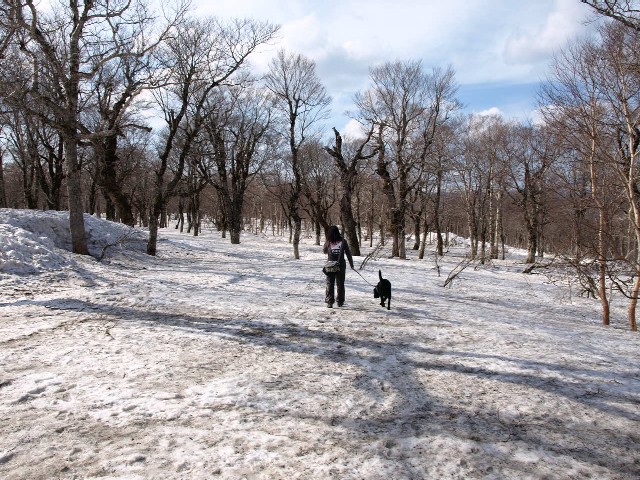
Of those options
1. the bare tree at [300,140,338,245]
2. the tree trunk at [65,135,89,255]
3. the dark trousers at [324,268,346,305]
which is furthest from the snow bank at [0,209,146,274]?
the bare tree at [300,140,338,245]

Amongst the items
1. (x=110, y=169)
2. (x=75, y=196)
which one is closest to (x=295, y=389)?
(x=75, y=196)

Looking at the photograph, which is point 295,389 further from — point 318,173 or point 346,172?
point 318,173

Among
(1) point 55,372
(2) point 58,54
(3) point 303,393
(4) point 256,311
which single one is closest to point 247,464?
(3) point 303,393

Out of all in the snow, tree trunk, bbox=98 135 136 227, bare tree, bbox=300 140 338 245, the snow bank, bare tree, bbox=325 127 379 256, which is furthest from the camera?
bare tree, bbox=300 140 338 245

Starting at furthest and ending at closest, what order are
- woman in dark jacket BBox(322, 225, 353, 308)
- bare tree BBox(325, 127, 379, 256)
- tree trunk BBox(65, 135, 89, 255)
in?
1. bare tree BBox(325, 127, 379, 256)
2. tree trunk BBox(65, 135, 89, 255)
3. woman in dark jacket BBox(322, 225, 353, 308)

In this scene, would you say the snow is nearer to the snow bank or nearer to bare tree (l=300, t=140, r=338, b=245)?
the snow bank

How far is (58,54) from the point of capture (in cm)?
1154

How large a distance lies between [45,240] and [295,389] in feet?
33.9

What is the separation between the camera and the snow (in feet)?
9.95

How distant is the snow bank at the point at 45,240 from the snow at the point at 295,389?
311mm

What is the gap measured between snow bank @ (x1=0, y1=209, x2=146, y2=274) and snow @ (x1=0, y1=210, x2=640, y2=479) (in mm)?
311

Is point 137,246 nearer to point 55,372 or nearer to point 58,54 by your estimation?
point 58,54

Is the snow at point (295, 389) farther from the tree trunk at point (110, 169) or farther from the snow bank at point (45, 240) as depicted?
the tree trunk at point (110, 169)

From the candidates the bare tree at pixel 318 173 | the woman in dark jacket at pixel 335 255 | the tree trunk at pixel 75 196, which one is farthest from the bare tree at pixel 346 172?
the woman in dark jacket at pixel 335 255
